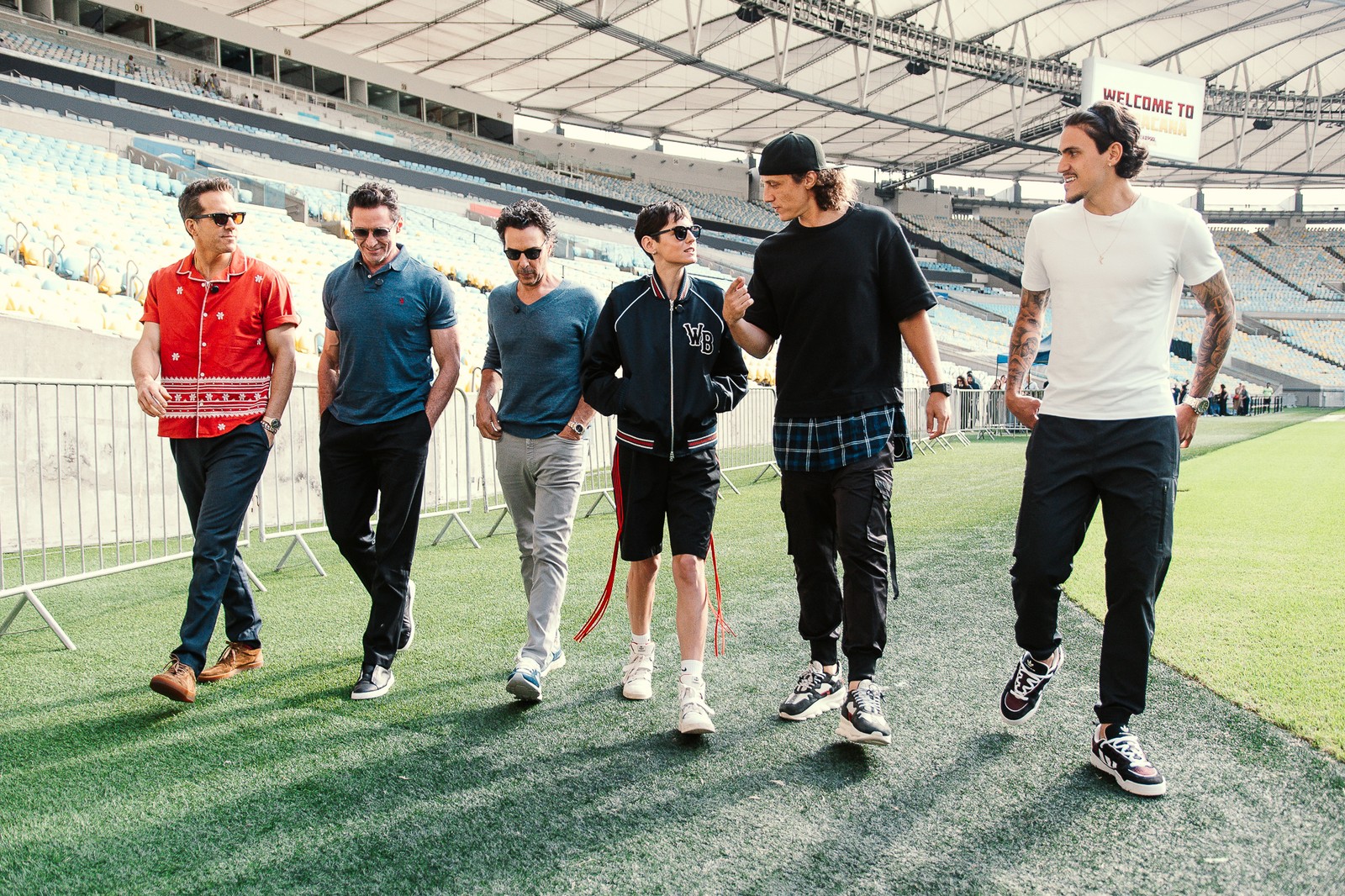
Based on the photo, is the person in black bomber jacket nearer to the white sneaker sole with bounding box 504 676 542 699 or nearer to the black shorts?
the black shorts

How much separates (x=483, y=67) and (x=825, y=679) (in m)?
40.9

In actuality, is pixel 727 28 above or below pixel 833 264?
above

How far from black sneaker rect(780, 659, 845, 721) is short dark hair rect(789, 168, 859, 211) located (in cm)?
167

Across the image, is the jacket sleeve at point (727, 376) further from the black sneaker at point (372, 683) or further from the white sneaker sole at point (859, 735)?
the black sneaker at point (372, 683)

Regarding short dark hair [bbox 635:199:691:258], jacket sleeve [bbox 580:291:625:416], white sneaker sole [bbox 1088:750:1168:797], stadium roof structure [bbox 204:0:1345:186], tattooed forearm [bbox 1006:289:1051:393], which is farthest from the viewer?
stadium roof structure [bbox 204:0:1345:186]

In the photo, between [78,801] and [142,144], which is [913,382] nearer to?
[142,144]

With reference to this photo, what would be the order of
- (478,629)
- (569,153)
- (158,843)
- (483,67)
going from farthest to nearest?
(569,153) → (483,67) → (478,629) → (158,843)

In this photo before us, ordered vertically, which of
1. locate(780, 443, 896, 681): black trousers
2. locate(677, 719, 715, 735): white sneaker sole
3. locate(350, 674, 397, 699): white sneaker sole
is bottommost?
locate(350, 674, 397, 699): white sneaker sole

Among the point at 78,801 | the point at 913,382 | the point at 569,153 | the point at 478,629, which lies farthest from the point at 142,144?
the point at 569,153

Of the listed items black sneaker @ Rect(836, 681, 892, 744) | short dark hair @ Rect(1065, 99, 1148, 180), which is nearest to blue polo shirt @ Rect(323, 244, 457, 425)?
black sneaker @ Rect(836, 681, 892, 744)

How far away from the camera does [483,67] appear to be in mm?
39969

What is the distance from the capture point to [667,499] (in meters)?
3.58

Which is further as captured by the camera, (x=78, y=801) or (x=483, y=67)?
(x=483, y=67)

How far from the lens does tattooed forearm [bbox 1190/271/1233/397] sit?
9.87ft
